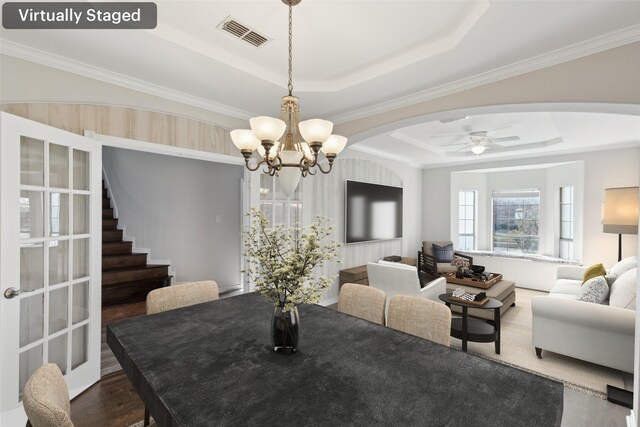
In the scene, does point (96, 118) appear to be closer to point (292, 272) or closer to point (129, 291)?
point (292, 272)

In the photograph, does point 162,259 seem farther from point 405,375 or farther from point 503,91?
point 503,91

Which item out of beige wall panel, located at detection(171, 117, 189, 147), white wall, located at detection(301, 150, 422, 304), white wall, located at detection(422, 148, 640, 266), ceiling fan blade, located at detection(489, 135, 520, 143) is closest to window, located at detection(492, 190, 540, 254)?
white wall, located at detection(422, 148, 640, 266)

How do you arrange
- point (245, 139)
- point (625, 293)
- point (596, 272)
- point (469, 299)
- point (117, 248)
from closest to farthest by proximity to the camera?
point (245, 139), point (625, 293), point (469, 299), point (596, 272), point (117, 248)

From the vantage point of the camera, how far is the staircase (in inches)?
170

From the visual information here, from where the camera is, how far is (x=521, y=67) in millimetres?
2336

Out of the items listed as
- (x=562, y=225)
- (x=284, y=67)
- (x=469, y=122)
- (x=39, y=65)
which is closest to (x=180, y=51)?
(x=284, y=67)

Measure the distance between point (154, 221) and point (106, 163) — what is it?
1264 mm

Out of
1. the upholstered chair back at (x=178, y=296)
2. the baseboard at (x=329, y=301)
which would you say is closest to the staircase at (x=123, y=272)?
the baseboard at (x=329, y=301)

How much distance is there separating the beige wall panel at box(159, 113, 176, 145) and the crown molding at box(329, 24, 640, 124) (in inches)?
77.3

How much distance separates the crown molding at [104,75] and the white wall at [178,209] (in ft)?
6.17

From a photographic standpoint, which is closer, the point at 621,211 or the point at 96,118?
the point at 96,118

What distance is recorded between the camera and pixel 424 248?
6.57 m

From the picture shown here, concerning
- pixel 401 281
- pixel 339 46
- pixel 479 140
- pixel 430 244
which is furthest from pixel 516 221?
pixel 339 46

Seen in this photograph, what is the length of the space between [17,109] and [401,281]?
12.0ft
